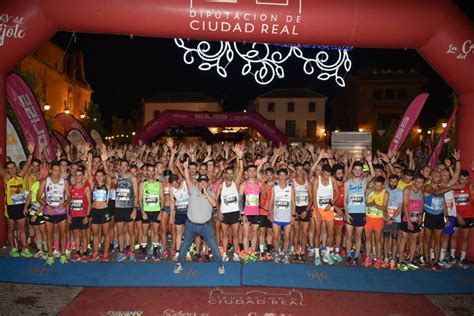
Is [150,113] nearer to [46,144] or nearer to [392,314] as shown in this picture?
[46,144]

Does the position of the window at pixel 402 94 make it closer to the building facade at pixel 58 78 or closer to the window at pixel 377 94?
the window at pixel 377 94

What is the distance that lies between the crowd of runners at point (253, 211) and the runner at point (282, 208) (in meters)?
0.02

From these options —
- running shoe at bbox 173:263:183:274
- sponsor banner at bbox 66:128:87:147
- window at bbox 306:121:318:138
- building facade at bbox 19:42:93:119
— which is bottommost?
running shoe at bbox 173:263:183:274

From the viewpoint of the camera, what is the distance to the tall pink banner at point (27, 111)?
8.64 m

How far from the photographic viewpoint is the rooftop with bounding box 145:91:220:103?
170 ft

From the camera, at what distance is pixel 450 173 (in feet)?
26.2

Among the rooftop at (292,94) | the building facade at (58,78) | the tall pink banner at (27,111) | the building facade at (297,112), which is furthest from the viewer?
the rooftop at (292,94)

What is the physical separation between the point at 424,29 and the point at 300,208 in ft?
15.0

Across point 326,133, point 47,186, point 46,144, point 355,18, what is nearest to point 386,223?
point 355,18

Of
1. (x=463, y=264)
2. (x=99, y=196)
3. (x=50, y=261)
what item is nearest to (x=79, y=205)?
(x=99, y=196)

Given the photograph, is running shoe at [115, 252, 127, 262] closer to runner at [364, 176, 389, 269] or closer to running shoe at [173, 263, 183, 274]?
running shoe at [173, 263, 183, 274]

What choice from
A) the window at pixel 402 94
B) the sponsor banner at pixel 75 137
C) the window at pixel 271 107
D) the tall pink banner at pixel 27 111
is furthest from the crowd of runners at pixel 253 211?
the window at pixel 271 107

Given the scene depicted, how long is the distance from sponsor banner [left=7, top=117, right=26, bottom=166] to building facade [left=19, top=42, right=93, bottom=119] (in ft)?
51.2

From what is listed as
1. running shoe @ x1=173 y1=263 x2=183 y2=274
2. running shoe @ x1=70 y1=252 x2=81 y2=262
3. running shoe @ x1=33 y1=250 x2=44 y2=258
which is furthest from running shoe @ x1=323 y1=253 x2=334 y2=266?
running shoe @ x1=33 y1=250 x2=44 y2=258
